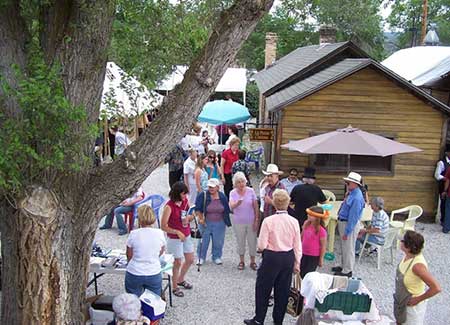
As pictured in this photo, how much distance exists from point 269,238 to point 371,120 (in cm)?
613

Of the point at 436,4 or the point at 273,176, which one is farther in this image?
the point at 436,4

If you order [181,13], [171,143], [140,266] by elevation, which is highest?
[181,13]

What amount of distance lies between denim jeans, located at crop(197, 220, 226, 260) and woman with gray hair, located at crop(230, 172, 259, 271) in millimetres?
258

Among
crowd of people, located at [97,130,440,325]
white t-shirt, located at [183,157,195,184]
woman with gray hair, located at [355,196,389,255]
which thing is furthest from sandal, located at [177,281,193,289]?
white t-shirt, located at [183,157,195,184]

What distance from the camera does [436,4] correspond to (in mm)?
47156

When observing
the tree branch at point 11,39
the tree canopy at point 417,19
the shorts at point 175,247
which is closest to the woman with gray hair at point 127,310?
the shorts at point 175,247

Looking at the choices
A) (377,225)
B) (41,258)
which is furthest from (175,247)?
(377,225)

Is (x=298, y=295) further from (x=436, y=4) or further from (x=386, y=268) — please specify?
(x=436, y=4)

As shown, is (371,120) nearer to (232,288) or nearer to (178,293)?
(232,288)

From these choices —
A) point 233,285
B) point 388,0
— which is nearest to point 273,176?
point 233,285

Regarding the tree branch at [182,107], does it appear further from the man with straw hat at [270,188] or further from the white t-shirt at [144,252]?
the man with straw hat at [270,188]

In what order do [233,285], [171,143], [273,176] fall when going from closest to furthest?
Result: [171,143]
[233,285]
[273,176]

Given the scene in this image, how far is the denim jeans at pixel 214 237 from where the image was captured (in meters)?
8.11

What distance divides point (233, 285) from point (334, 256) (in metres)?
2.20
